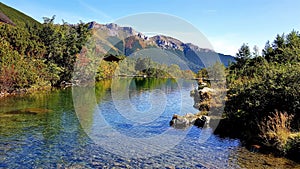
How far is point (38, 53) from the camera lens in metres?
46.4

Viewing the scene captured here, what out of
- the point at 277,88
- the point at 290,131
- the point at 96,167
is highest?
the point at 277,88

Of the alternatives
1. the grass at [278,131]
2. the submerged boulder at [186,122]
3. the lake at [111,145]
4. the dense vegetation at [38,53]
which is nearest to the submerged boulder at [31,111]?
the lake at [111,145]

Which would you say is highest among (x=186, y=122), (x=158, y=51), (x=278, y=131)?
(x=158, y=51)

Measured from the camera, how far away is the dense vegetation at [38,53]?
115 feet

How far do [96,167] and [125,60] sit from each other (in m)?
93.0

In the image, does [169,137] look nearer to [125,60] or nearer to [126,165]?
[126,165]

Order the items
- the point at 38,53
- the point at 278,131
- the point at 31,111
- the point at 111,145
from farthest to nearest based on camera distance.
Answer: the point at 38,53 → the point at 31,111 → the point at 111,145 → the point at 278,131

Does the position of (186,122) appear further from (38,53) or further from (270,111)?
(38,53)

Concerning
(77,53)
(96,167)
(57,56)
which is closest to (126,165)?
(96,167)

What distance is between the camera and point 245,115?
56.3 ft

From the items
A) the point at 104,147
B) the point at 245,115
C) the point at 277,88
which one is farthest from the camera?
the point at 245,115

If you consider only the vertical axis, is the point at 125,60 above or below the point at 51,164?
above

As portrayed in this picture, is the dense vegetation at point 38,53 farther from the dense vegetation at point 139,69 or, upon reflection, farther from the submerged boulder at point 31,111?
the dense vegetation at point 139,69

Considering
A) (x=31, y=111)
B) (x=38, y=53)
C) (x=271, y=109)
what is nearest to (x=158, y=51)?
(x=38, y=53)
